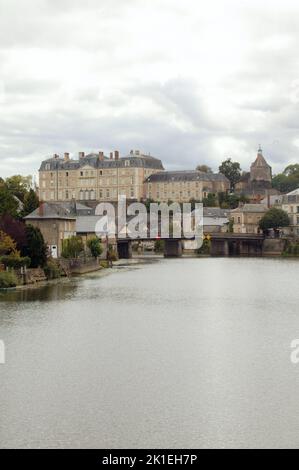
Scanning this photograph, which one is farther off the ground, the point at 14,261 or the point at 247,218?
the point at 247,218

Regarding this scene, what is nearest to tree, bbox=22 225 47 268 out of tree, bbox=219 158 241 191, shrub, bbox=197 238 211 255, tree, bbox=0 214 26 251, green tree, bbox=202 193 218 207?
tree, bbox=0 214 26 251

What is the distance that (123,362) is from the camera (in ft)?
78.1

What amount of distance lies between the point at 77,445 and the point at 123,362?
23.6 feet

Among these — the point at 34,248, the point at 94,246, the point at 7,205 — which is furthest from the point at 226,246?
the point at 34,248

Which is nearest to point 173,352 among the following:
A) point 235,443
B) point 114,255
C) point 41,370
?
point 41,370

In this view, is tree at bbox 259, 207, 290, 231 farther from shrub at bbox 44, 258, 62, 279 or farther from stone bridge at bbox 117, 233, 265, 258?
shrub at bbox 44, 258, 62, 279

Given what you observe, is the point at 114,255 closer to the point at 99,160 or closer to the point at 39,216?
the point at 39,216

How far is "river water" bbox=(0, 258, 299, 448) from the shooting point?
17.4m

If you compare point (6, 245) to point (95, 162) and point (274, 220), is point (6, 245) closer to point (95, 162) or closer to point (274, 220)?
point (274, 220)

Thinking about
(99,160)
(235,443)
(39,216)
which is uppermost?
(99,160)

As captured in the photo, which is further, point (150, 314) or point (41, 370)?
point (150, 314)

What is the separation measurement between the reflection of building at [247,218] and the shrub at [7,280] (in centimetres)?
6283

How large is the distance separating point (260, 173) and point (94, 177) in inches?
1134

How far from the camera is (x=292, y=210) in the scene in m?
103
